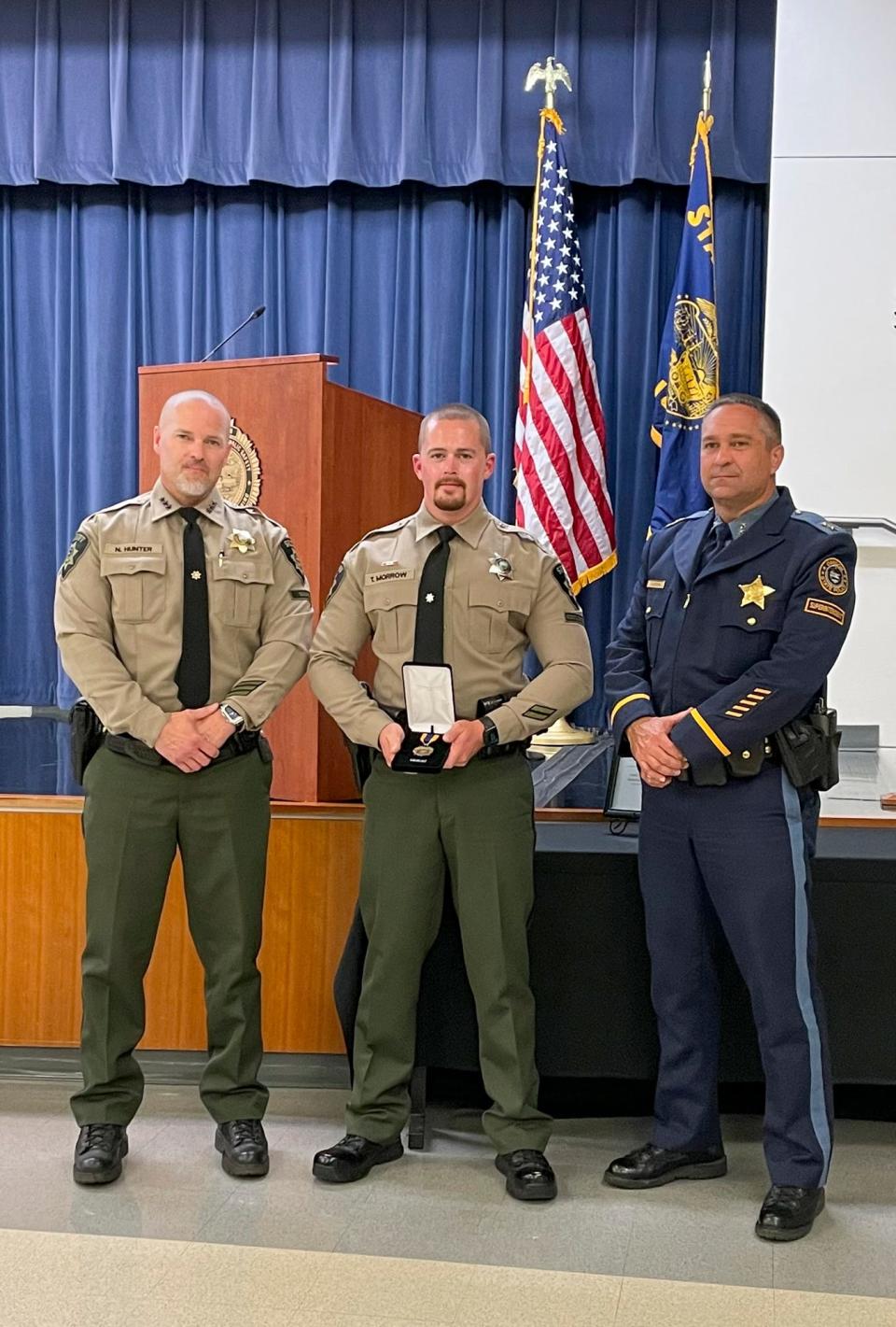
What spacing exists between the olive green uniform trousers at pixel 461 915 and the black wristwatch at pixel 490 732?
0.07 metres

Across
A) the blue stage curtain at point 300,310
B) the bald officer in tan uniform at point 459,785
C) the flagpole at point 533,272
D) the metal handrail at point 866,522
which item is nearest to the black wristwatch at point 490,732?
the bald officer in tan uniform at point 459,785

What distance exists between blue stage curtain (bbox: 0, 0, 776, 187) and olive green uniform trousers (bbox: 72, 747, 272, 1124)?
4.22 meters

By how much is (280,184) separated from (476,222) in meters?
0.91

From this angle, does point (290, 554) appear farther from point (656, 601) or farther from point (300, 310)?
point (300, 310)

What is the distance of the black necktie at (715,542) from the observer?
275 cm

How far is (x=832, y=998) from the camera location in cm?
289

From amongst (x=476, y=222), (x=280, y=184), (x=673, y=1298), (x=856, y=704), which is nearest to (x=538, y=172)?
(x=476, y=222)

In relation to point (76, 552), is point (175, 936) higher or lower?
lower

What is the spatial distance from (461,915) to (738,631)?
75 centimetres

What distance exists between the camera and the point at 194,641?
2.81 m

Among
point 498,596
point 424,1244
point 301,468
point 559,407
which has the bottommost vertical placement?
point 424,1244

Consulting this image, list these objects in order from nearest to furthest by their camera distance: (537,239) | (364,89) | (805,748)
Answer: (805,748), (537,239), (364,89)

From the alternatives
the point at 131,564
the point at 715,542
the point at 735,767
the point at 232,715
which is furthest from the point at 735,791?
the point at 131,564

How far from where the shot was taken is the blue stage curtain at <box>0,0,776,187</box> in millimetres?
6148
